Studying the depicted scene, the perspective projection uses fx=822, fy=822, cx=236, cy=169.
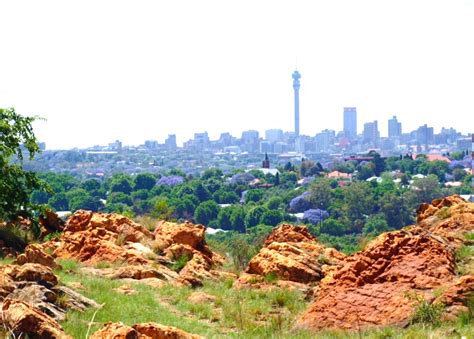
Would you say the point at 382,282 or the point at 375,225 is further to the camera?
the point at 375,225

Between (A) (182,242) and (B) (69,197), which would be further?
(B) (69,197)

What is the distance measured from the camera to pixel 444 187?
13925 centimetres

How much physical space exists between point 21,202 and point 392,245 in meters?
8.63

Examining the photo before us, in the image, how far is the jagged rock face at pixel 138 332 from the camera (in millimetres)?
7438

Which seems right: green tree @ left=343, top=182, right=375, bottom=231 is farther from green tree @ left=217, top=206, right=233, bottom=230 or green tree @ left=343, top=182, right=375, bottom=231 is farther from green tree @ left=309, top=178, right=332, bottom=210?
green tree @ left=217, top=206, right=233, bottom=230

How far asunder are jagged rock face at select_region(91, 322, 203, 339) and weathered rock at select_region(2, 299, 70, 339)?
787 millimetres

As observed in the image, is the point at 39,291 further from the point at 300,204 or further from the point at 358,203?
the point at 300,204

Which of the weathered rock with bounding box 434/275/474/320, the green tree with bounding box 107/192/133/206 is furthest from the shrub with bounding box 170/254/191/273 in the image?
the green tree with bounding box 107/192/133/206

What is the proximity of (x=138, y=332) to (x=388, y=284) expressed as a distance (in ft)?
15.8

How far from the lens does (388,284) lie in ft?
37.8

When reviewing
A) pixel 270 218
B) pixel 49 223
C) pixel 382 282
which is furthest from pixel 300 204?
pixel 382 282

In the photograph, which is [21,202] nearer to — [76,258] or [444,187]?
[76,258]

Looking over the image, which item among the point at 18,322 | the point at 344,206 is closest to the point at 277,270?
the point at 18,322

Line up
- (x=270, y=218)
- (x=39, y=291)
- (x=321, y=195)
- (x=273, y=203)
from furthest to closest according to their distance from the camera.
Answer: (x=321, y=195)
(x=273, y=203)
(x=270, y=218)
(x=39, y=291)
